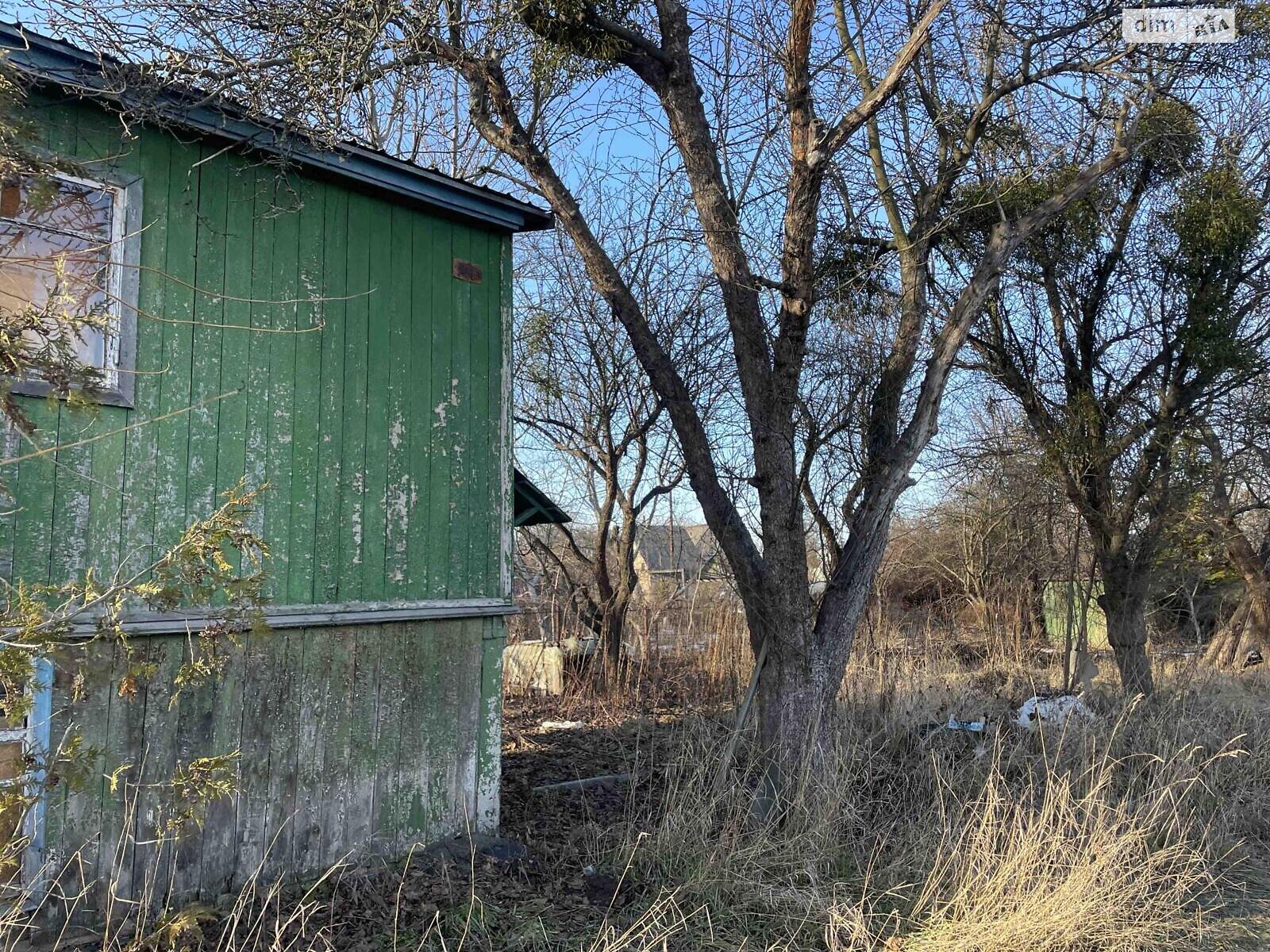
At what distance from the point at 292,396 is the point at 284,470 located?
0.41 m

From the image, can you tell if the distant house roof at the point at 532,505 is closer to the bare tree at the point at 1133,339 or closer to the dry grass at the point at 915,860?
the dry grass at the point at 915,860

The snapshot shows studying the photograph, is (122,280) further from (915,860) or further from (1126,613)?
(1126,613)

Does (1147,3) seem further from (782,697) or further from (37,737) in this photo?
(37,737)

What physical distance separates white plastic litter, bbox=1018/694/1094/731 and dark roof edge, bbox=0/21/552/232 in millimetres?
5651

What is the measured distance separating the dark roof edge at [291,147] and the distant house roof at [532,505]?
2.12 metres

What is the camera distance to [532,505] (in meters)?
8.09

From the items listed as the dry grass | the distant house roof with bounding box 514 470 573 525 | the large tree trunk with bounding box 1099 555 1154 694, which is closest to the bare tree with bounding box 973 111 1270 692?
the large tree trunk with bounding box 1099 555 1154 694

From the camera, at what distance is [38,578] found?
444cm

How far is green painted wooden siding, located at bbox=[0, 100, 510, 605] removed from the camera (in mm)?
4648

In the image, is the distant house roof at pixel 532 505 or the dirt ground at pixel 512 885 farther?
the distant house roof at pixel 532 505

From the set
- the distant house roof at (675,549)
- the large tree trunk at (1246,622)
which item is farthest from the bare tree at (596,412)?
the large tree trunk at (1246,622)

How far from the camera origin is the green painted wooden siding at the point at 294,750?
181 inches

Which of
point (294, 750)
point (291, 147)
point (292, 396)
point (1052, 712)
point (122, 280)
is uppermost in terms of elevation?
point (291, 147)

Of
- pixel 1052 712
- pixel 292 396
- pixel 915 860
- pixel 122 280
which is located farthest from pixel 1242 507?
pixel 122 280
